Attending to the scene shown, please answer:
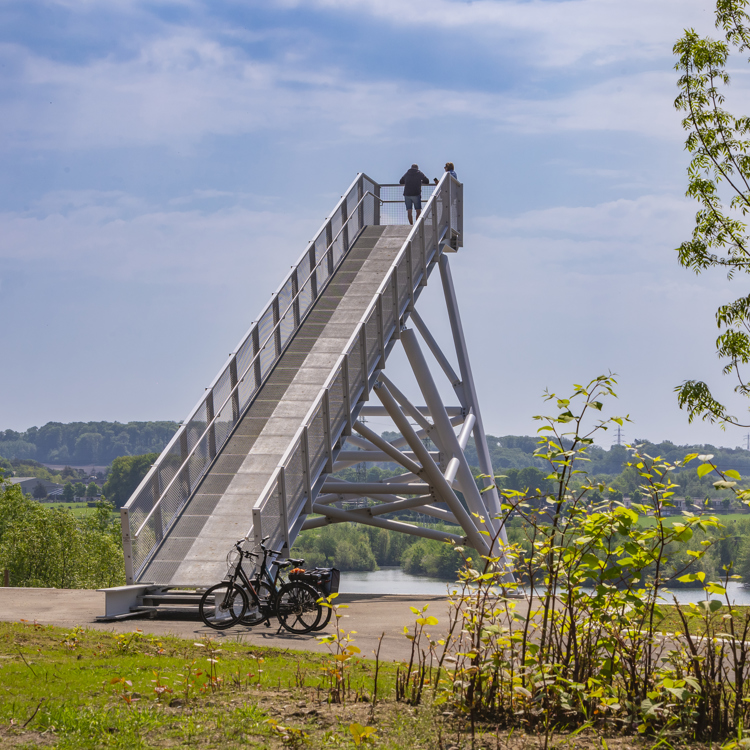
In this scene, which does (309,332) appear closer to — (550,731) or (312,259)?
(312,259)

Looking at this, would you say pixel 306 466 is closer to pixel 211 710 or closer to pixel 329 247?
pixel 211 710

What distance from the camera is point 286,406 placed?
1775 cm

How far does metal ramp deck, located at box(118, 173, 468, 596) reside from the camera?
46.2 ft

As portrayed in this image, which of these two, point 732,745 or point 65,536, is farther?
point 65,536

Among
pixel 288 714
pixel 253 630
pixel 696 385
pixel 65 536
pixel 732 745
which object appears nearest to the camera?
pixel 732 745

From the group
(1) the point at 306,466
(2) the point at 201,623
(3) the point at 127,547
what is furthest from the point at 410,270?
(2) the point at 201,623

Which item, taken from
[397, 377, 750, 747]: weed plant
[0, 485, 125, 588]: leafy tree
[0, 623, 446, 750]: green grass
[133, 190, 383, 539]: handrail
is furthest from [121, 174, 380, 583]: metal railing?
[0, 485, 125, 588]: leafy tree

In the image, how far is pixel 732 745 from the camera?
16.0ft

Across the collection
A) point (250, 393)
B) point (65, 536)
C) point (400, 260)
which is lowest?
point (65, 536)

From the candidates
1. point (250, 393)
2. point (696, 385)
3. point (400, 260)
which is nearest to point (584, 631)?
point (696, 385)

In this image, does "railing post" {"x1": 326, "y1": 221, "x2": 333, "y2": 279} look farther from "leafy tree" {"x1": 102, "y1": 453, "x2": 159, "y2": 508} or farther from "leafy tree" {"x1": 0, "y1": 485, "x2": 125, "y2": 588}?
"leafy tree" {"x1": 102, "y1": 453, "x2": 159, "y2": 508}

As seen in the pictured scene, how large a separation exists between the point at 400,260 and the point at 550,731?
14672 millimetres

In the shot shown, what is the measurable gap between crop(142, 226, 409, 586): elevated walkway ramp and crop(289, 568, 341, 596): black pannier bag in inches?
55.2

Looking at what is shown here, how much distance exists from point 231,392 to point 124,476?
12011 centimetres
